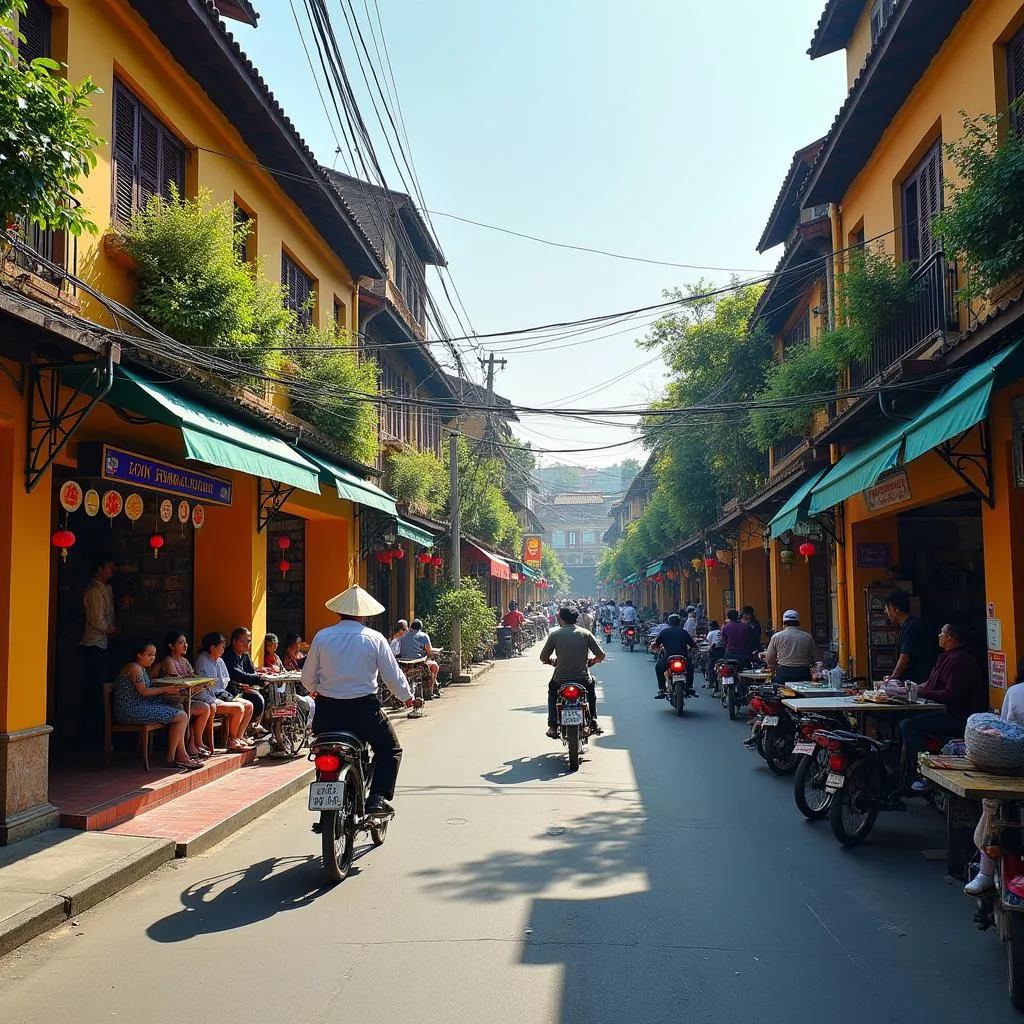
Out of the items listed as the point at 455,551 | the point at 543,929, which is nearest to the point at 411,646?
the point at 455,551

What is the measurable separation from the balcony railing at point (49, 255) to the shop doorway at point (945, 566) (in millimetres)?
11296

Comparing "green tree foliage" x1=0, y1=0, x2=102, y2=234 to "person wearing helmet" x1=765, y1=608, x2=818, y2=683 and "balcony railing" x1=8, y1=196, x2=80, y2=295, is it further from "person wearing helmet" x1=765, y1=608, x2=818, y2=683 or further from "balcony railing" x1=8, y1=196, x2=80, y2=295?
"person wearing helmet" x1=765, y1=608, x2=818, y2=683

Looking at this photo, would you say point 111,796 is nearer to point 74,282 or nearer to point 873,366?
point 74,282

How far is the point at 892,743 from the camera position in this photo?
855cm

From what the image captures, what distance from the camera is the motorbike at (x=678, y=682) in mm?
15531

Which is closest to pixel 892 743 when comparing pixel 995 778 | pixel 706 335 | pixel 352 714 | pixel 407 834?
pixel 995 778

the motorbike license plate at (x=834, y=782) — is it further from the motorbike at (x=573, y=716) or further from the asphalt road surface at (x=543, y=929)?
the motorbike at (x=573, y=716)

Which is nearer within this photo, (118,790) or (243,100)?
(118,790)

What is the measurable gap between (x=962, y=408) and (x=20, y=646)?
744cm

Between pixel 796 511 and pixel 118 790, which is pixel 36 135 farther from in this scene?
pixel 796 511

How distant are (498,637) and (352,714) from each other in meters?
25.9

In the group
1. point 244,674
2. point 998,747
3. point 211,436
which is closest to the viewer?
point 998,747

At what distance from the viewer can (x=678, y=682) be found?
51.0 ft

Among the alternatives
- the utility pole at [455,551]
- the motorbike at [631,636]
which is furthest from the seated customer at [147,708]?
the motorbike at [631,636]
